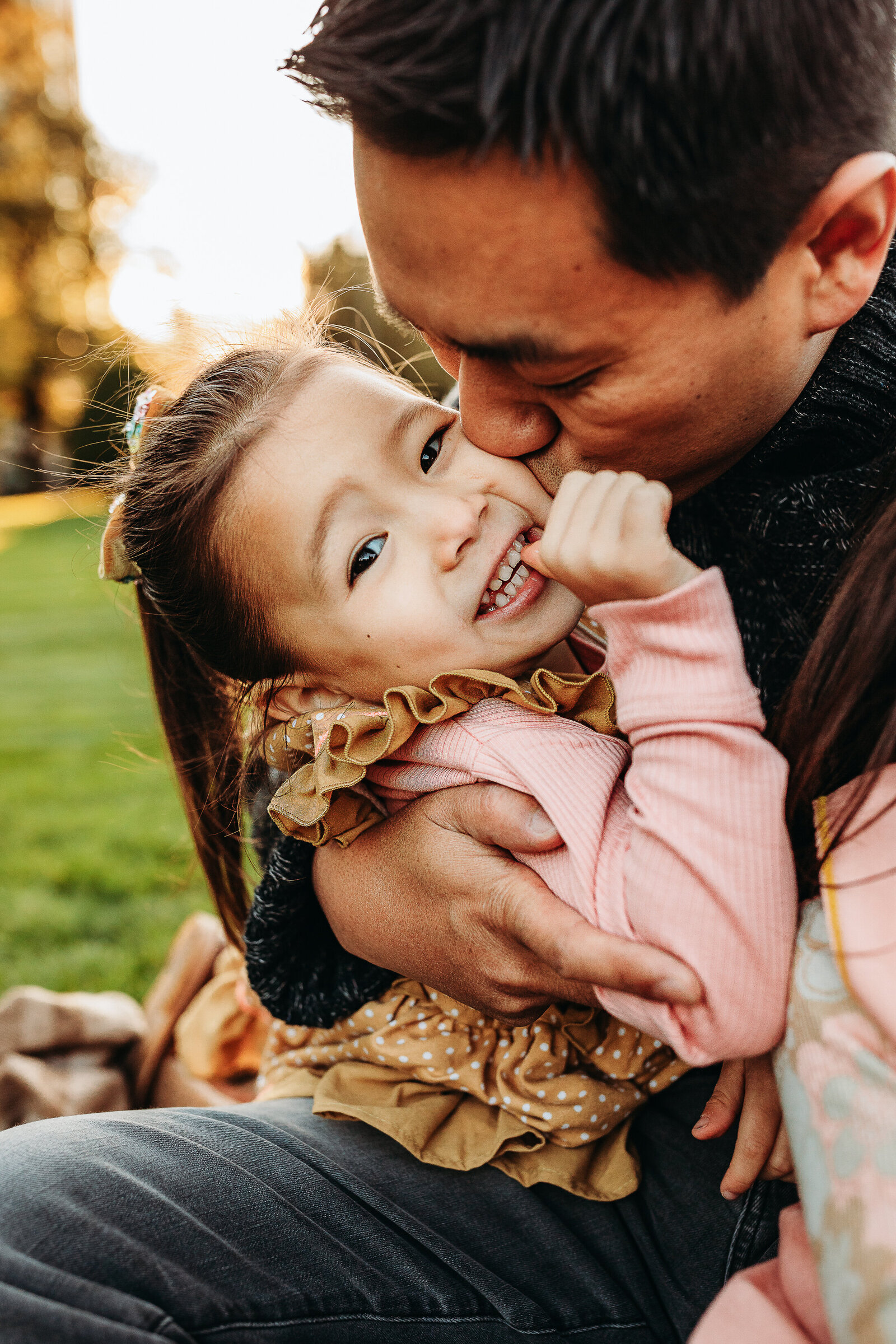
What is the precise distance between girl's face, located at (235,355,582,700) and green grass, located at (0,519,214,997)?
625mm

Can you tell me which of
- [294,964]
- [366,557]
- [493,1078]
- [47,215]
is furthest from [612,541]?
[47,215]

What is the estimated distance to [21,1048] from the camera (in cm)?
248

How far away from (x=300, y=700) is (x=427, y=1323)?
3.15 feet

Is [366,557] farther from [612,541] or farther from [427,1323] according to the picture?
[427,1323]

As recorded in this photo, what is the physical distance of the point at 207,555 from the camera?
5.79 feet

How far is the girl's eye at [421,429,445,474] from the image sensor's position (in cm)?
171

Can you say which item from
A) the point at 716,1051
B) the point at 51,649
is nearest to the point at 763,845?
the point at 716,1051

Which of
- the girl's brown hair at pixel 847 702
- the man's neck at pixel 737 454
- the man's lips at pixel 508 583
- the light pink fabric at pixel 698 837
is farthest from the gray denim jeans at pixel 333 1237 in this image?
the man's neck at pixel 737 454

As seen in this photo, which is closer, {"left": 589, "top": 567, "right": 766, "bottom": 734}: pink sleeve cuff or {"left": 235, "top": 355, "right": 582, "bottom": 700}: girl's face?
{"left": 589, "top": 567, "right": 766, "bottom": 734}: pink sleeve cuff

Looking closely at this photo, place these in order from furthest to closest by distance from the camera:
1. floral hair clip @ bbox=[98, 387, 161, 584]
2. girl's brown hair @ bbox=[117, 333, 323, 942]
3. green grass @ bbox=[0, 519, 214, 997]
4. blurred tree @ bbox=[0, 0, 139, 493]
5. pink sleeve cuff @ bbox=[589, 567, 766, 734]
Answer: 1. blurred tree @ bbox=[0, 0, 139, 493]
2. green grass @ bbox=[0, 519, 214, 997]
3. floral hair clip @ bbox=[98, 387, 161, 584]
4. girl's brown hair @ bbox=[117, 333, 323, 942]
5. pink sleeve cuff @ bbox=[589, 567, 766, 734]

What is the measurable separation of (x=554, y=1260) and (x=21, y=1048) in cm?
152

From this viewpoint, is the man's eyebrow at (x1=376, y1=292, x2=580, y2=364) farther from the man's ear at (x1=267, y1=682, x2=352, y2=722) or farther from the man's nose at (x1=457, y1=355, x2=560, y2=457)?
the man's ear at (x1=267, y1=682, x2=352, y2=722)

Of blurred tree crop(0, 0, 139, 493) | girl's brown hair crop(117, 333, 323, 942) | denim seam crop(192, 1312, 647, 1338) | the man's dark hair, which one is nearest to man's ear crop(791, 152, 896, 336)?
the man's dark hair

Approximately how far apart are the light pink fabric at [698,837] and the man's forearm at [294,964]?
2.15ft
